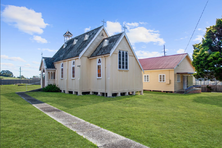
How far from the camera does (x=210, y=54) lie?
693 inches

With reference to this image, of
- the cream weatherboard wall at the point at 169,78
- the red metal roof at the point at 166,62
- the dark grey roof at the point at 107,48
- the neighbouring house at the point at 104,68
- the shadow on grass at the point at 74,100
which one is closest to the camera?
the shadow on grass at the point at 74,100

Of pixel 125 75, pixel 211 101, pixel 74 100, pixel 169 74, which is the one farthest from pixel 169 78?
pixel 74 100

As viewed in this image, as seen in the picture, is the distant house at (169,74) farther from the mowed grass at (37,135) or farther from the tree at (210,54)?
the mowed grass at (37,135)

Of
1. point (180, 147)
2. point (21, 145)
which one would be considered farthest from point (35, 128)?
point (180, 147)

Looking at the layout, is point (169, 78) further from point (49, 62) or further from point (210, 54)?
point (49, 62)

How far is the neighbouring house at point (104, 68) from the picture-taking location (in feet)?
55.1

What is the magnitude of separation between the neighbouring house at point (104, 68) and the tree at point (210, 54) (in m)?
7.08

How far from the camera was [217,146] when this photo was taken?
4711mm

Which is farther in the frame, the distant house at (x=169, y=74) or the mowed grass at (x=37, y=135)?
the distant house at (x=169, y=74)

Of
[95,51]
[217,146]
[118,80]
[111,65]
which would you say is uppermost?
[95,51]

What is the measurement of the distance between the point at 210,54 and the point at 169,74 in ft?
24.2

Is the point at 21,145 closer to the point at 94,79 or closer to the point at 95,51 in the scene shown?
the point at 94,79

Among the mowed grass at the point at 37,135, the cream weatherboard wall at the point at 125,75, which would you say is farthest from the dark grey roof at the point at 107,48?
the mowed grass at the point at 37,135

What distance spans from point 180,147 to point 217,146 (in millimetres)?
1165
